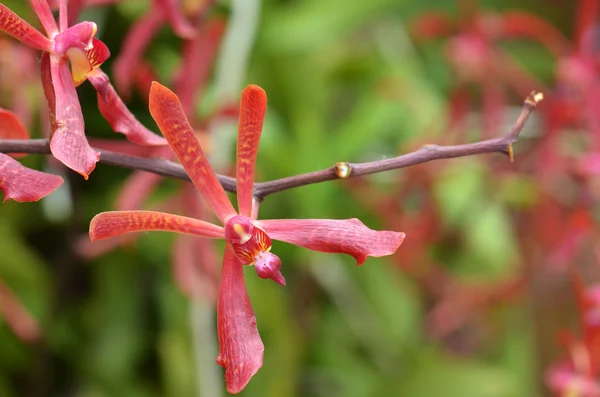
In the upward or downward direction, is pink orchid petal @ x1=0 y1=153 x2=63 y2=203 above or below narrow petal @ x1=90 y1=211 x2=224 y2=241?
above

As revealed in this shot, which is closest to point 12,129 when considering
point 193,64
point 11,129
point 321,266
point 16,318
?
point 11,129

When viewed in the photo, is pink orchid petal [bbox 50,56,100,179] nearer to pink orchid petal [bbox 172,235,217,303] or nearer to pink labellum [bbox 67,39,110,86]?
pink labellum [bbox 67,39,110,86]

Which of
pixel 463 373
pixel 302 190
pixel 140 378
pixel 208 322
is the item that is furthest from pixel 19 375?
pixel 463 373

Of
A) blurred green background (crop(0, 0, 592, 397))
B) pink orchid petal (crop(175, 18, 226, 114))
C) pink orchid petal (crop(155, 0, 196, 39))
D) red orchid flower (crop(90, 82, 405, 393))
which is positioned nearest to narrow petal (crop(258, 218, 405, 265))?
red orchid flower (crop(90, 82, 405, 393))

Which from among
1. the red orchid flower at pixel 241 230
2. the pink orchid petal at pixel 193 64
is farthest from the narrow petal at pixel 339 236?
the pink orchid petal at pixel 193 64

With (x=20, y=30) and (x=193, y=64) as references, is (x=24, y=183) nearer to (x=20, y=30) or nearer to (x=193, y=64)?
(x=20, y=30)

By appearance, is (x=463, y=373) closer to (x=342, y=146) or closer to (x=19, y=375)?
(x=342, y=146)

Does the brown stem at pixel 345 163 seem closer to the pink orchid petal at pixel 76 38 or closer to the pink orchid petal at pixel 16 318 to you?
the pink orchid petal at pixel 76 38
